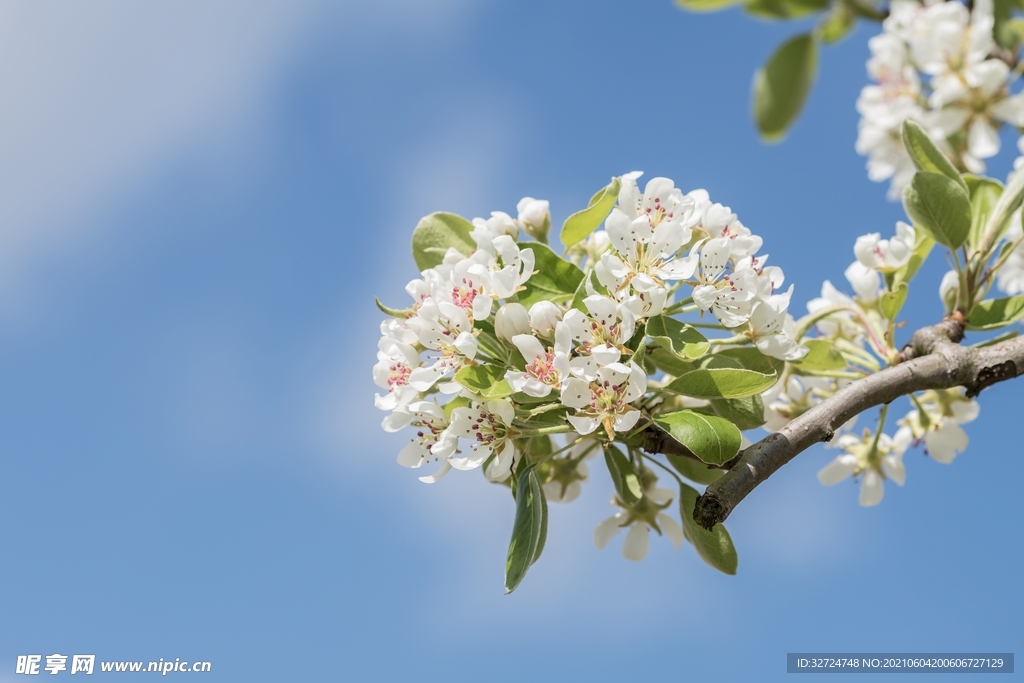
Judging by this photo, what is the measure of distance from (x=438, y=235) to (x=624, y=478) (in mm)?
681

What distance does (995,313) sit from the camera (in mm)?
2098

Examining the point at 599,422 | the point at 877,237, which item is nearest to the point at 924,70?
the point at 877,237

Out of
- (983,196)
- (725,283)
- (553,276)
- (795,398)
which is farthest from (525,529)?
(983,196)

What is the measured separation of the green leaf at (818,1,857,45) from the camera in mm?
758

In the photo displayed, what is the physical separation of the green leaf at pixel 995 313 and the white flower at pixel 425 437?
132 cm

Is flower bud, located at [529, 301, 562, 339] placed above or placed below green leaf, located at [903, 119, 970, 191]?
below

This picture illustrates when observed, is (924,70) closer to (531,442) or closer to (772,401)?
(772,401)

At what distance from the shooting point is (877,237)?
2.21 meters

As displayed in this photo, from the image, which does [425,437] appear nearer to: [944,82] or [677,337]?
[677,337]

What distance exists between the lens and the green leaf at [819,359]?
6.62 ft

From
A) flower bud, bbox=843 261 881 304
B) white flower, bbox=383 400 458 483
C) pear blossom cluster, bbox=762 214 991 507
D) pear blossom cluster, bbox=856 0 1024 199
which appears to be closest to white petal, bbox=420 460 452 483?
white flower, bbox=383 400 458 483

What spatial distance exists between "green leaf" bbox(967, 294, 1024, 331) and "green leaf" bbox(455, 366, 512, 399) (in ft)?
4.05

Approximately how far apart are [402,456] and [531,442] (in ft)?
0.89

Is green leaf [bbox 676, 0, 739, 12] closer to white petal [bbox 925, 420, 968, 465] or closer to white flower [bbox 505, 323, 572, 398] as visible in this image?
white flower [bbox 505, 323, 572, 398]
